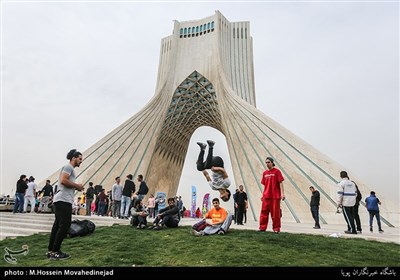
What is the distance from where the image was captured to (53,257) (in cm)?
350

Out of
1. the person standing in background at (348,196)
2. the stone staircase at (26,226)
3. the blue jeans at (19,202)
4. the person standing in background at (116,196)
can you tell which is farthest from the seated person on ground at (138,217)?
the blue jeans at (19,202)

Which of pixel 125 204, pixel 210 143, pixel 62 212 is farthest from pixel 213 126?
pixel 62 212

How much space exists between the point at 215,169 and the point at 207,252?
185 centimetres

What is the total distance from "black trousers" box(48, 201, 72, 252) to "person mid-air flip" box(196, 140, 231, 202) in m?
2.32

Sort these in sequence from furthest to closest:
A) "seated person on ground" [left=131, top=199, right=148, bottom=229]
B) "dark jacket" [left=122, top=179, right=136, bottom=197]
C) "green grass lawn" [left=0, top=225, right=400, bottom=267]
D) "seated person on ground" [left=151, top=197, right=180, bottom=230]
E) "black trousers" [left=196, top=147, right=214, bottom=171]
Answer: "dark jacket" [left=122, top=179, right=136, bottom=197] < "seated person on ground" [left=131, top=199, right=148, bottom=229] < "seated person on ground" [left=151, top=197, right=180, bottom=230] < "black trousers" [left=196, top=147, right=214, bottom=171] < "green grass lawn" [left=0, top=225, right=400, bottom=267]

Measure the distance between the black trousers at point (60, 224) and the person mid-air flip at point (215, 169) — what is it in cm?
232

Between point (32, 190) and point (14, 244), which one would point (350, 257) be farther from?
point (32, 190)

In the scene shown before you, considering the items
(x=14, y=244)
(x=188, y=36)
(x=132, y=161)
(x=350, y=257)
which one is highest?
(x=188, y=36)

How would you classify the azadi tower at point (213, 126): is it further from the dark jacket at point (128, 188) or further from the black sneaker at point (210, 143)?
the black sneaker at point (210, 143)

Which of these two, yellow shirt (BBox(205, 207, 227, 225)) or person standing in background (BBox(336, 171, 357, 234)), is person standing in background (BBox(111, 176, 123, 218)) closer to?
yellow shirt (BBox(205, 207, 227, 225))

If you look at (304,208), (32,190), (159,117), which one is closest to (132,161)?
(159,117)

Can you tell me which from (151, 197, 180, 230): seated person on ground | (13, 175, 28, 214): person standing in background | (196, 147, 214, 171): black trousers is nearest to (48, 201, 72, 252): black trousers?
(196, 147, 214, 171): black trousers

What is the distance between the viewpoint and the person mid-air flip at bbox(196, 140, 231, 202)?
5.26 metres
